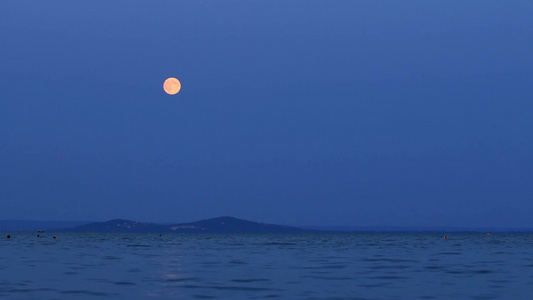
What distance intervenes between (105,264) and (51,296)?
2255cm

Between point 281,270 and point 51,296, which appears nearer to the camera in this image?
point 51,296

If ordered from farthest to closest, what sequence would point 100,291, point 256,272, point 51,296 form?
point 256,272 → point 100,291 → point 51,296

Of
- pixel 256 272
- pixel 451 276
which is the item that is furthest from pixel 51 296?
pixel 451 276

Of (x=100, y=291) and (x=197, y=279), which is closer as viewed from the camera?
(x=100, y=291)

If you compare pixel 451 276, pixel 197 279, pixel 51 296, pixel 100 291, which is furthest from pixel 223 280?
pixel 451 276

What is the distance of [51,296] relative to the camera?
3278cm

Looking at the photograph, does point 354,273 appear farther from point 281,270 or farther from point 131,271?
point 131,271

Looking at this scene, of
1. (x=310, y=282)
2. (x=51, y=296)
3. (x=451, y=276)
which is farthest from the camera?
(x=451, y=276)

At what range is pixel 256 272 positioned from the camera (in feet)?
157

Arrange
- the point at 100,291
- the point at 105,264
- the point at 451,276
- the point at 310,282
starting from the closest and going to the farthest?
the point at 100,291, the point at 310,282, the point at 451,276, the point at 105,264

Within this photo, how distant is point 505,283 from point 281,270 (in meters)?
15.2

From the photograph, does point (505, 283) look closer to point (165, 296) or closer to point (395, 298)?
point (395, 298)

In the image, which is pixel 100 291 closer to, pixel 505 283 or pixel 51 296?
pixel 51 296

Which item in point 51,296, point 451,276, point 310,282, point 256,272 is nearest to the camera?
point 51,296
